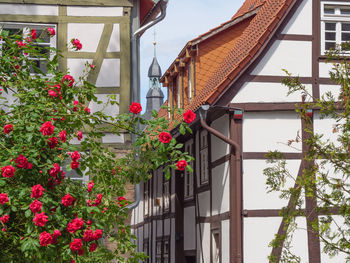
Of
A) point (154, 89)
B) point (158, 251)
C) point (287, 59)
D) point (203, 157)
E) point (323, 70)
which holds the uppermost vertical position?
point (154, 89)

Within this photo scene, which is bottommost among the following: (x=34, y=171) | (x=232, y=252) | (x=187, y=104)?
(x=232, y=252)

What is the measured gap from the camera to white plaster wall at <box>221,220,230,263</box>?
13977mm

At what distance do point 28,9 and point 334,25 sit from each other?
5723 millimetres

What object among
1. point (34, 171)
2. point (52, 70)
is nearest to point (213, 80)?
point (52, 70)

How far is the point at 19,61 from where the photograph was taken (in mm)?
8344

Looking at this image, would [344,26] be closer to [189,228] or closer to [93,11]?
[93,11]

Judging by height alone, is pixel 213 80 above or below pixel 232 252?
above

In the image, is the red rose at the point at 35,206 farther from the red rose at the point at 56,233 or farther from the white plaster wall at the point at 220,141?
the white plaster wall at the point at 220,141

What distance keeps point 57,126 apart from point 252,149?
6.83 m

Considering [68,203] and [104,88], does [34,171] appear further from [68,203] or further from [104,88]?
[104,88]

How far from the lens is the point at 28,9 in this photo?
13164 millimetres

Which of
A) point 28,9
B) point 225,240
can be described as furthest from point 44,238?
point 225,240

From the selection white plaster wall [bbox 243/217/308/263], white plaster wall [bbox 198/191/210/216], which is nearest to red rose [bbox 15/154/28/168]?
white plaster wall [bbox 243/217/308/263]

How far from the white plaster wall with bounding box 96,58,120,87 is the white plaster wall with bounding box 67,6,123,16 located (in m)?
0.85
